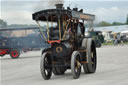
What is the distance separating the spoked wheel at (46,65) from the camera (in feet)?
39.4

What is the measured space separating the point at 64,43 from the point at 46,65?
929 mm

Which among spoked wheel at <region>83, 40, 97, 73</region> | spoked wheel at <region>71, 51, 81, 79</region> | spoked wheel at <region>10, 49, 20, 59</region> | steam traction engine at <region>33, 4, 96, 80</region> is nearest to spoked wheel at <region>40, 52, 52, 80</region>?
steam traction engine at <region>33, 4, 96, 80</region>

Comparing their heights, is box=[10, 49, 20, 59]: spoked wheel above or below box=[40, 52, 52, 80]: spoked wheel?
below

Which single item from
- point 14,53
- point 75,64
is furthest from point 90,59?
point 14,53

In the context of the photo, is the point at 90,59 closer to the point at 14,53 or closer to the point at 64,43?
the point at 64,43

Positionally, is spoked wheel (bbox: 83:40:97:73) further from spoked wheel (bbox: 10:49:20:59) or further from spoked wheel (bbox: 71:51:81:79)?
spoked wheel (bbox: 10:49:20:59)

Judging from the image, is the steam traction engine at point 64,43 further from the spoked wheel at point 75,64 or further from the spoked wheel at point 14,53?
the spoked wheel at point 14,53

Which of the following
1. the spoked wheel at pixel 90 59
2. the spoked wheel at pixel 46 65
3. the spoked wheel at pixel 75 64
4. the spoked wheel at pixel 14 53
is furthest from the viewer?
the spoked wheel at pixel 14 53

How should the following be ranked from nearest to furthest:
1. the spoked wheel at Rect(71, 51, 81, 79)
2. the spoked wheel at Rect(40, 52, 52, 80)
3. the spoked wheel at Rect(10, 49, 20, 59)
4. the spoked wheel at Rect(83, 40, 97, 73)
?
the spoked wheel at Rect(71, 51, 81, 79), the spoked wheel at Rect(40, 52, 52, 80), the spoked wheel at Rect(83, 40, 97, 73), the spoked wheel at Rect(10, 49, 20, 59)

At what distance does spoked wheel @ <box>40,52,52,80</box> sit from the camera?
12.0m

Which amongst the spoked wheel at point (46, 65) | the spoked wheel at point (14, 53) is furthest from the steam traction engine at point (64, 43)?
the spoked wheel at point (14, 53)

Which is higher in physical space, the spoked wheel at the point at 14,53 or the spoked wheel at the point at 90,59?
the spoked wheel at the point at 90,59

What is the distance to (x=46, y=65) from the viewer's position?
12.4m

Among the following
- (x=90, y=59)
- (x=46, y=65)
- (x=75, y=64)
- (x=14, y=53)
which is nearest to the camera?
(x=75, y=64)
